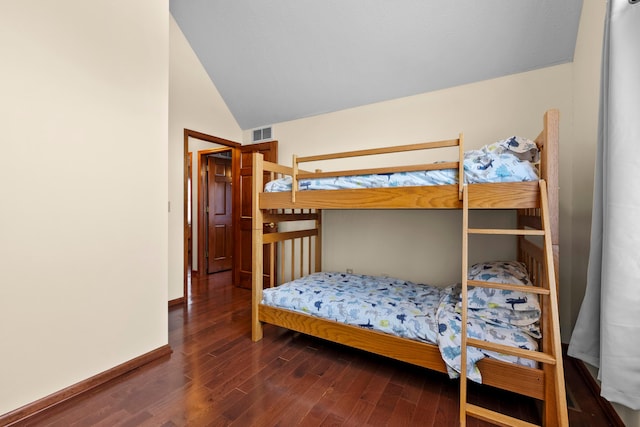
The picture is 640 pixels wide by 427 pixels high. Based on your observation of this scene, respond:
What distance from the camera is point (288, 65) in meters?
3.01

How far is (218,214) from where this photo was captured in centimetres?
493

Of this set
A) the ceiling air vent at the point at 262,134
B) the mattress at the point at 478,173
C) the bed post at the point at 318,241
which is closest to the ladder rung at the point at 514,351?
the mattress at the point at 478,173

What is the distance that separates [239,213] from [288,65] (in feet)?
6.78

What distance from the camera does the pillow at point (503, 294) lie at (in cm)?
155

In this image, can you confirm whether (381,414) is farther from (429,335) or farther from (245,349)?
(245,349)

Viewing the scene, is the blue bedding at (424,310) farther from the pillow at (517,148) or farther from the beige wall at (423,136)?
the pillow at (517,148)

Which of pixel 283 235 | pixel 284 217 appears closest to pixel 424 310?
pixel 283 235

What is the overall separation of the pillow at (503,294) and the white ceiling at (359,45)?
1.76 m

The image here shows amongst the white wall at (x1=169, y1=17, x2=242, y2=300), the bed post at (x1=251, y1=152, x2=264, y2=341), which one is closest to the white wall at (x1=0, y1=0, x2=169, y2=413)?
the bed post at (x1=251, y1=152, x2=264, y2=341)

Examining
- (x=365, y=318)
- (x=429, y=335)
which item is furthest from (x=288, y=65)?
(x=429, y=335)

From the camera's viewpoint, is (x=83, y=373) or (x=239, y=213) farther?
(x=239, y=213)

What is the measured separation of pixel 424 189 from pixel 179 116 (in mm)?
2925

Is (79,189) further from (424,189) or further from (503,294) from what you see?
(503,294)

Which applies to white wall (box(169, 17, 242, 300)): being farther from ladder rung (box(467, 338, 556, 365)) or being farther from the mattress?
ladder rung (box(467, 338, 556, 365))
